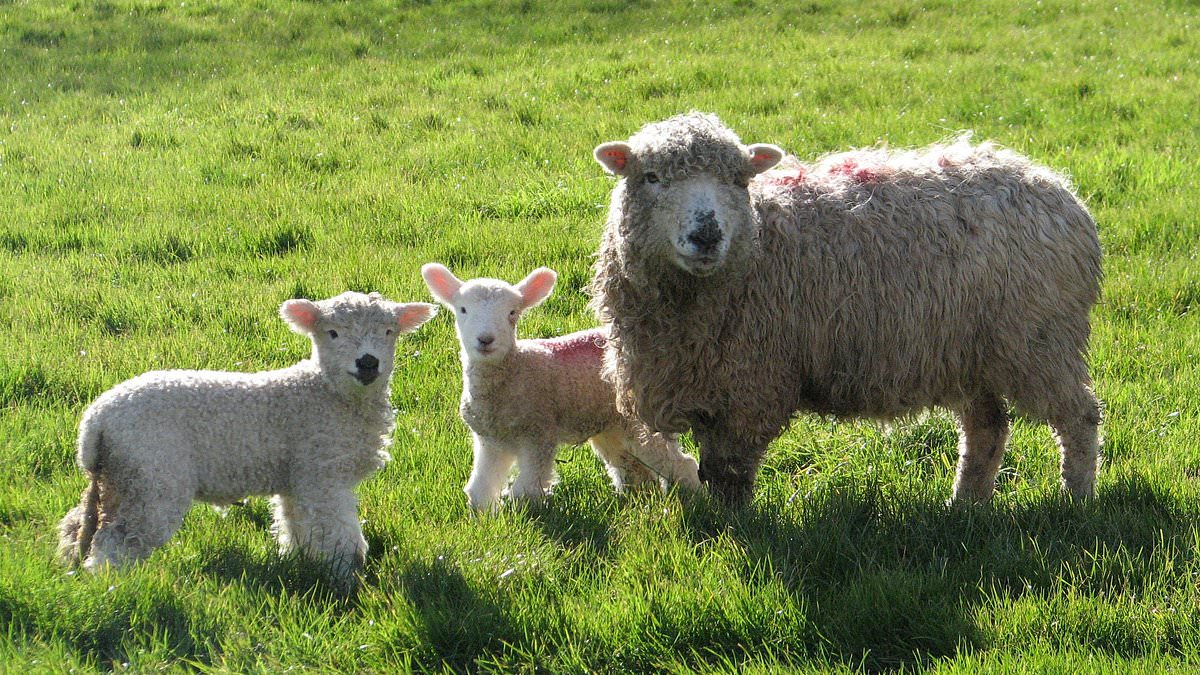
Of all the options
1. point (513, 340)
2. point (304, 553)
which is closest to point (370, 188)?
point (513, 340)

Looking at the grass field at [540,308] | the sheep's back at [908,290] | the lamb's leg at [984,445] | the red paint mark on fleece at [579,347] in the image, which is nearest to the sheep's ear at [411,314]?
the grass field at [540,308]

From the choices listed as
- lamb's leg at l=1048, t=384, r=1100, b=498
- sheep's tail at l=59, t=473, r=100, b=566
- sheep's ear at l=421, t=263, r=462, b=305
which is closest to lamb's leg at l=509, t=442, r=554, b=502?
sheep's ear at l=421, t=263, r=462, b=305

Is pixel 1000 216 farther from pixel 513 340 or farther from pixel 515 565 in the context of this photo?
pixel 515 565

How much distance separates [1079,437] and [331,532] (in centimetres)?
331

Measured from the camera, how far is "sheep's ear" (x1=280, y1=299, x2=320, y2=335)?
15.9 feet

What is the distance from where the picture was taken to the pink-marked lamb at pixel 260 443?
4.46 m

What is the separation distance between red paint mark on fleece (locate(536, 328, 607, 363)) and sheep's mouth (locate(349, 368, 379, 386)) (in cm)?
121

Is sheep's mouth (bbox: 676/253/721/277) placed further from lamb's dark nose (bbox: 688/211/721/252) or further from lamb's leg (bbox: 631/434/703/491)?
lamb's leg (bbox: 631/434/703/491)

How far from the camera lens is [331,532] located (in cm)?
470

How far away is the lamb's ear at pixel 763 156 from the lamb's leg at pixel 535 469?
1.55 m

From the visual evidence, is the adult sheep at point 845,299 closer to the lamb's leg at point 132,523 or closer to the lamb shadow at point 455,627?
the lamb shadow at point 455,627

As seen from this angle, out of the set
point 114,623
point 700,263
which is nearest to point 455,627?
point 114,623

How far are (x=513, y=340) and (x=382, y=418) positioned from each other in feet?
2.51

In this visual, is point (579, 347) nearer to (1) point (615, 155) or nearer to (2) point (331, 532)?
(1) point (615, 155)
